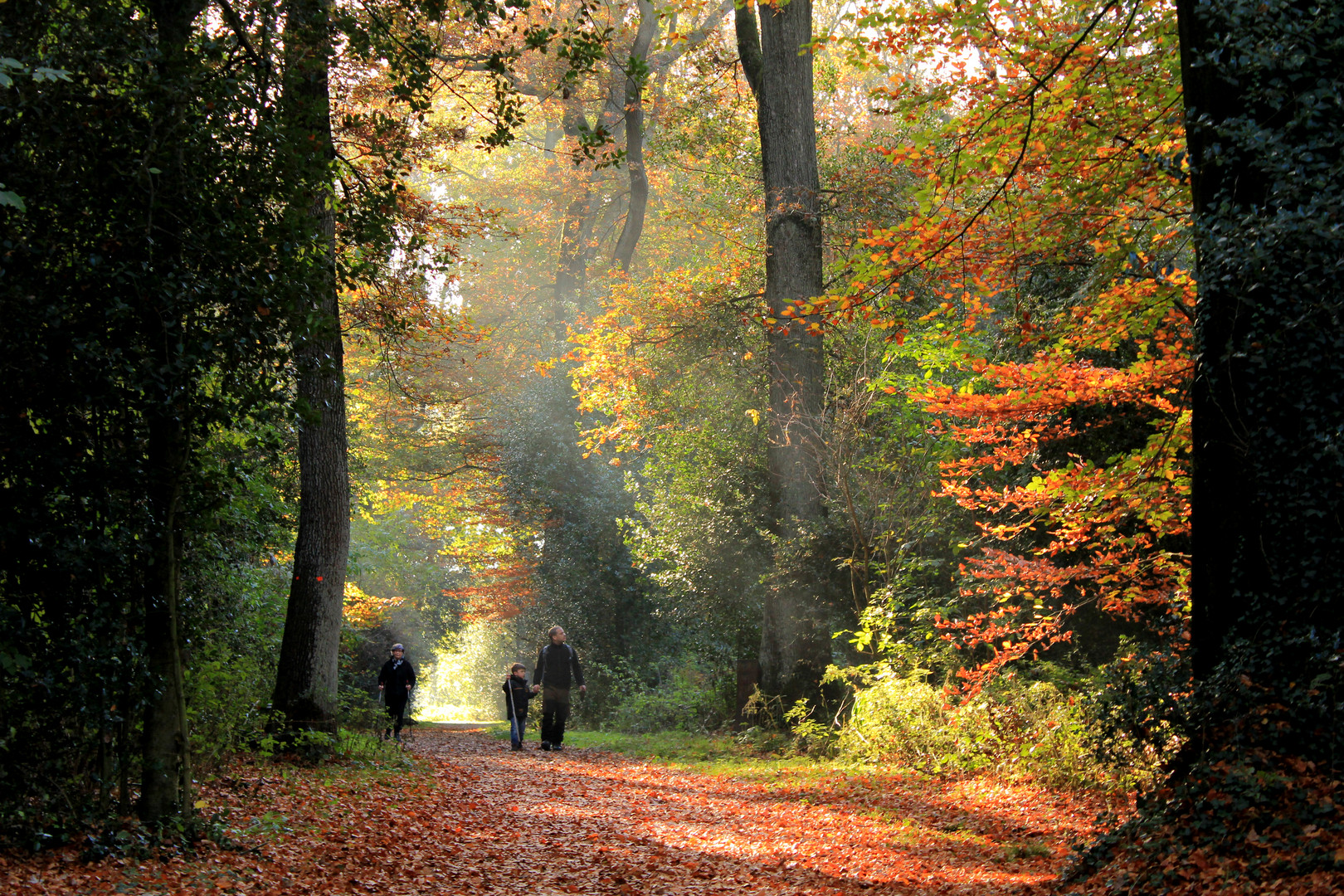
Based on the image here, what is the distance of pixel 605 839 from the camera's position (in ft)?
23.5

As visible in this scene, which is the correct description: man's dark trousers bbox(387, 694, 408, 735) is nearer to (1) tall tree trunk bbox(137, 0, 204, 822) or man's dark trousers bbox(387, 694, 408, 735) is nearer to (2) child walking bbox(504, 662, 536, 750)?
(2) child walking bbox(504, 662, 536, 750)

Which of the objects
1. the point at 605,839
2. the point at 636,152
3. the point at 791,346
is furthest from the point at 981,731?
the point at 636,152

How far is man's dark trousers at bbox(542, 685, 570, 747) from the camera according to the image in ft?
46.3

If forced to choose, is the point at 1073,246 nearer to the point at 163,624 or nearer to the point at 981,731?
the point at 981,731

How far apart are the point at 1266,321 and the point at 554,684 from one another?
455 inches

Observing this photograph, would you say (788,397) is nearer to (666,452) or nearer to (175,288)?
(666,452)

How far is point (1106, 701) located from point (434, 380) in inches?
949

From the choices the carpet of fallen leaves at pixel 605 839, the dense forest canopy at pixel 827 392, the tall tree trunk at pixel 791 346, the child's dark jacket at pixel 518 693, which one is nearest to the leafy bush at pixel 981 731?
the dense forest canopy at pixel 827 392

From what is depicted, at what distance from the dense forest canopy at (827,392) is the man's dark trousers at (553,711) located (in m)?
2.59

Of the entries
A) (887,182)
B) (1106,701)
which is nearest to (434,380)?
(887,182)

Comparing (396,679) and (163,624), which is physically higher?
(163,624)

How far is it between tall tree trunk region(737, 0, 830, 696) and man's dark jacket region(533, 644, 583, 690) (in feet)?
10.8

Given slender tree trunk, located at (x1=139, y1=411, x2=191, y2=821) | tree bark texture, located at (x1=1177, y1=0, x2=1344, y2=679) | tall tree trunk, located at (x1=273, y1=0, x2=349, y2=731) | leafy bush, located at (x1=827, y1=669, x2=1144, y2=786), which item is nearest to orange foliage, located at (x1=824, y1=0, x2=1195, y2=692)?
leafy bush, located at (x1=827, y1=669, x2=1144, y2=786)

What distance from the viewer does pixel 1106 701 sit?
5.07 metres
